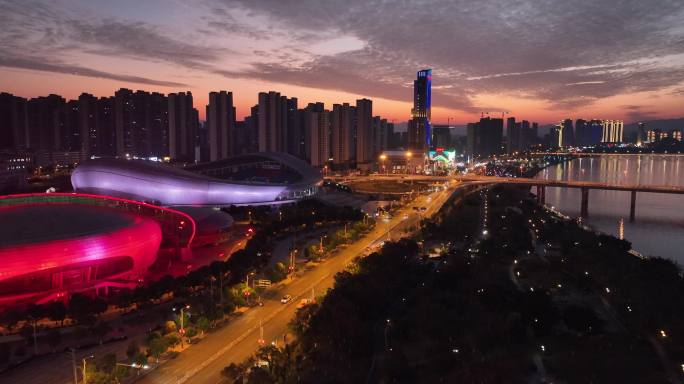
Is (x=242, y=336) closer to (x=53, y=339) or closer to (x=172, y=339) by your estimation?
(x=172, y=339)

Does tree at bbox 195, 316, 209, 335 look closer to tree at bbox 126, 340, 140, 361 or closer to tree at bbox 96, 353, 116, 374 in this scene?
tree at bbox 126, 340, 140, 361

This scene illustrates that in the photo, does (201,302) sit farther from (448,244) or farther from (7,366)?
(448,244)

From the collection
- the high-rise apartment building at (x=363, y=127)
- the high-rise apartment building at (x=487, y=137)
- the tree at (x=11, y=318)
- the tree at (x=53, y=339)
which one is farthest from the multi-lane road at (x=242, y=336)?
the high-rise apartment building at (x=487, y=137)

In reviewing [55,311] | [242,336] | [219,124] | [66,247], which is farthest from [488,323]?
[219,124]

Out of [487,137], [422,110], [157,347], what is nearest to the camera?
[157,347]

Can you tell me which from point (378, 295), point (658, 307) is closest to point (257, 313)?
point (378, 295)

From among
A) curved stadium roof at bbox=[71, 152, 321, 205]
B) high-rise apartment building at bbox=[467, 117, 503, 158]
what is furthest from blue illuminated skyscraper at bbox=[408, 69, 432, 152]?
curved stadium roof at bbox=[71, 152, 321, 205]
